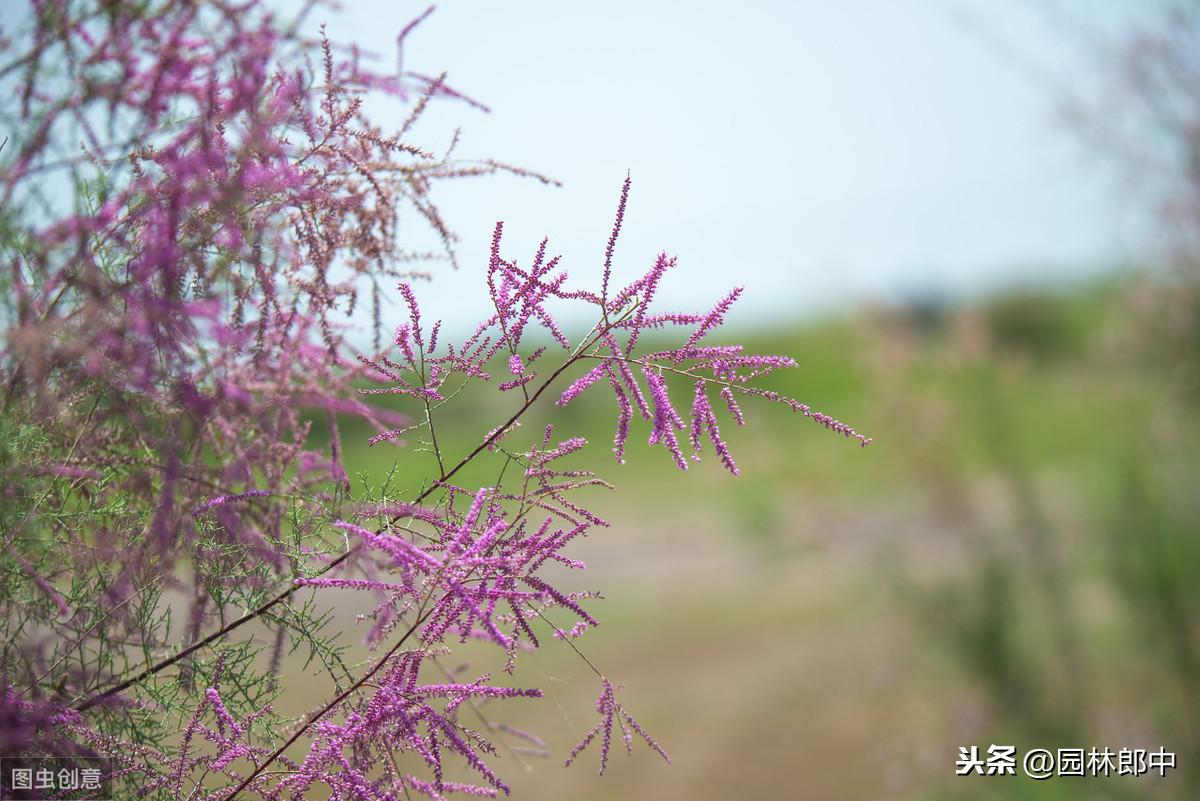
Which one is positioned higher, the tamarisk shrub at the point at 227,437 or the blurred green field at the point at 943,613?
the blurred green field at the point at 943,613

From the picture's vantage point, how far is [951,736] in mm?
4207

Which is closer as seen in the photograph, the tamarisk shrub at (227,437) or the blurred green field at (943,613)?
the tamarisk shrub at (227,437)

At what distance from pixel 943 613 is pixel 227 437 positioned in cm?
353

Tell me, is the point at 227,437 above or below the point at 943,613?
below

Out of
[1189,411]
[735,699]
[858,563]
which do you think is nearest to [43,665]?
[858,563]

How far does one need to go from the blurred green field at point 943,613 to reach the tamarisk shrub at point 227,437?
1561mm

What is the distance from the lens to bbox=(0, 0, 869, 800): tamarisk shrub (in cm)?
66

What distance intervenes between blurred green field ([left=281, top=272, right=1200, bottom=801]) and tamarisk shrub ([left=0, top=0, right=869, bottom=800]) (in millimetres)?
1561

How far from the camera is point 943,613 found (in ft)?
12.5

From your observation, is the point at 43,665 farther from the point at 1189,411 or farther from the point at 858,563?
the point at 1189,411

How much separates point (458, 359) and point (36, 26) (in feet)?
1.27

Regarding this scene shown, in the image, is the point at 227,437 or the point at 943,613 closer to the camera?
the point at 227,437

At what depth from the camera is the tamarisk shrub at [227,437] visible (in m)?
0.66

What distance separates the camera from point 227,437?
802mm
